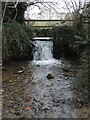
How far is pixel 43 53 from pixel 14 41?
4.25 feet

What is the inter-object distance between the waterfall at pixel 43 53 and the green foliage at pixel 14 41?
52 centimetres

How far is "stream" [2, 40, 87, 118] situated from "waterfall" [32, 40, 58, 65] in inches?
1.1

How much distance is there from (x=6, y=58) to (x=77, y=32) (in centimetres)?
226

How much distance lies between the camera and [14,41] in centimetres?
532

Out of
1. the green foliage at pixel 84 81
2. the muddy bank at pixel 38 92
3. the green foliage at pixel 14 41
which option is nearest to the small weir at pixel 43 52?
the green foliage at pixel 14 41

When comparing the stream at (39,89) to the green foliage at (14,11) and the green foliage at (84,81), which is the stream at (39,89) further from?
the green foliage at (14,11)

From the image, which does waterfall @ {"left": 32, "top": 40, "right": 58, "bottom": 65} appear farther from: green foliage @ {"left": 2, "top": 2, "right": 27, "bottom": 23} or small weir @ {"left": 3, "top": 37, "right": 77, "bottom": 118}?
green foliage @ {"left": 2, "top": 2, "right": 27, "bottom": 23}

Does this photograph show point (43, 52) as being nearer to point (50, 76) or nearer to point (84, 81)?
point (50, 76)

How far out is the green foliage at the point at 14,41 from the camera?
16.8 ft

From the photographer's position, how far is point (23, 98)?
331cm

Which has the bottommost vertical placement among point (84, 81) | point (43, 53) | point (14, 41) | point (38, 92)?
Result: point (38, 92)

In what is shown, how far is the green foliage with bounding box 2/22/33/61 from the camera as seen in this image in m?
5.11

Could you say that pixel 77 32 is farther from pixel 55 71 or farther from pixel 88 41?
pixel 88 41

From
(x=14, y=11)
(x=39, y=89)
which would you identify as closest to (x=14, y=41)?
(x=14, y=11)
